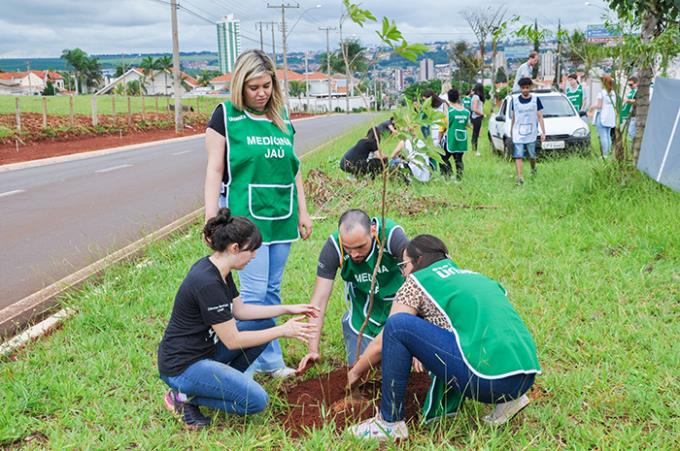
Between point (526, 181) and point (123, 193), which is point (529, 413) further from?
point (123, 193)

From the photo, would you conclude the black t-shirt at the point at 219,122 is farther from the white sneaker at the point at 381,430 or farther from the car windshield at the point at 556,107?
the car windshield at the point at 556,107

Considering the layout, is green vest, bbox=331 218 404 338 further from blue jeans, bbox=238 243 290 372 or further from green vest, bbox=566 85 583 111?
green vest, bbox=566 85 583 111

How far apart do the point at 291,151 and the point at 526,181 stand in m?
7.42

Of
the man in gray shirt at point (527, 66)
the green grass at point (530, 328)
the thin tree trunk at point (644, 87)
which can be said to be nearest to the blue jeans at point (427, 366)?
the green grass at point (530, 328)

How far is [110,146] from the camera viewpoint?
77.9 ft

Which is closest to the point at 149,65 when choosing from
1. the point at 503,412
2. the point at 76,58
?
the point at 76,58

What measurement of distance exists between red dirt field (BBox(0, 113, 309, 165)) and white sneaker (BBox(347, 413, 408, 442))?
56.0 feet

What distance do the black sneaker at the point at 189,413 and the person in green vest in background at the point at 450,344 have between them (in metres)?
0.77

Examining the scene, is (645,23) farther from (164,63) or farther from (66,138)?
(164,63)

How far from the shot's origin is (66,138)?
25.6 m

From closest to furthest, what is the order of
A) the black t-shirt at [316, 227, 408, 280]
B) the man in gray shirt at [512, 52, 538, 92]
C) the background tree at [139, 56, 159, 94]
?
the black t-shirt at [316, 227, 408, 280] → the man in gray shirt at [512, 52, 538, 92] → the background tree at [139, 56, 159, 94]

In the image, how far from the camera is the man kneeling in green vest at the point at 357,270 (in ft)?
11.9

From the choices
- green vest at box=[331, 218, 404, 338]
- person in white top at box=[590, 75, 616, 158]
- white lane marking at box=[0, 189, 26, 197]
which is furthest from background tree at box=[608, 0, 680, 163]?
white lane marking at box=[0, 189, 26, 197]

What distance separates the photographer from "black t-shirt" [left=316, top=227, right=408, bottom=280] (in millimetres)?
3760
